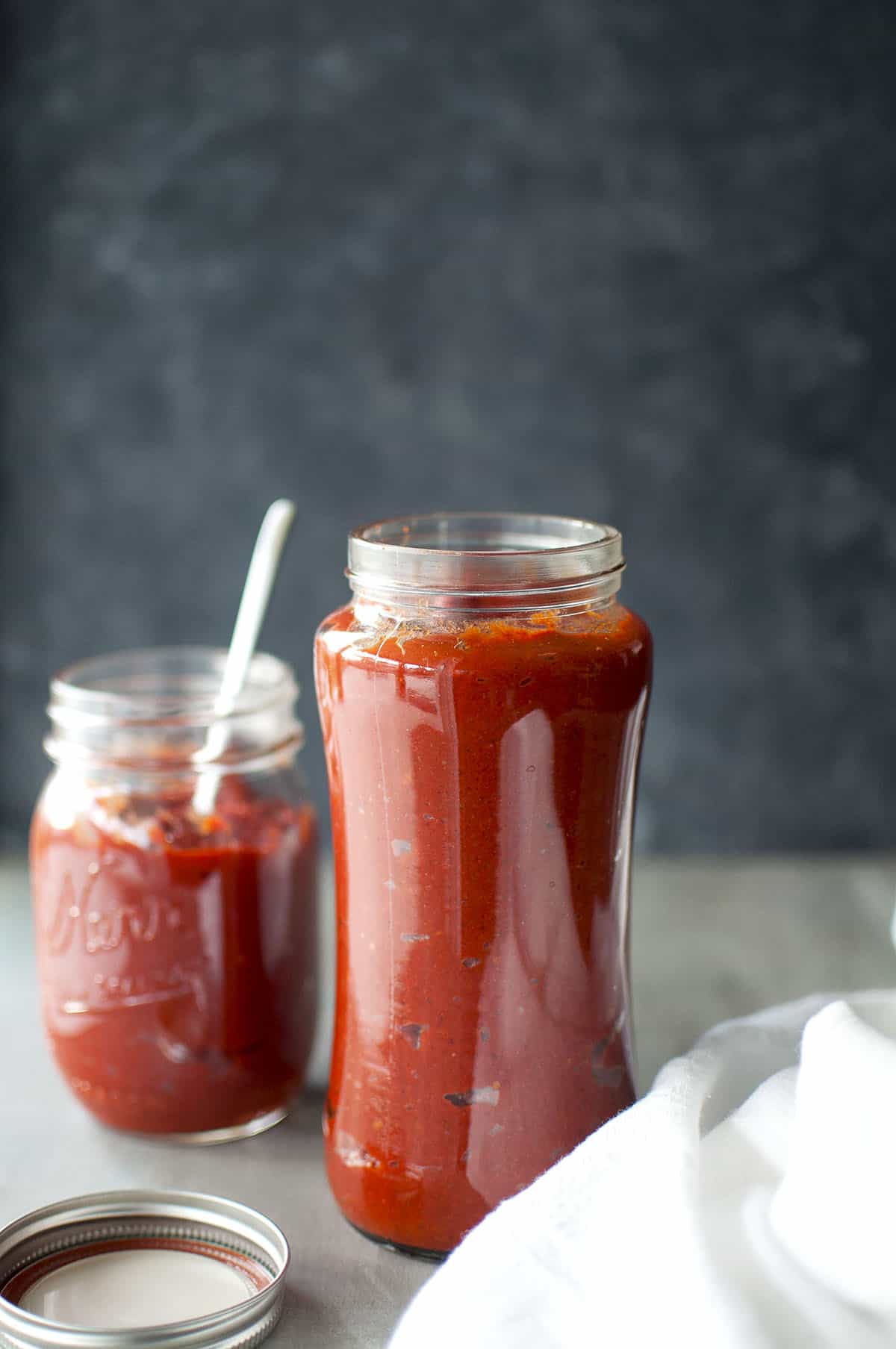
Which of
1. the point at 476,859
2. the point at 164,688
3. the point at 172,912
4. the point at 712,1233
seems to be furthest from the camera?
the point at 164,688

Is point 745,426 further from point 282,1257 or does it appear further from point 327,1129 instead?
point 282,1257

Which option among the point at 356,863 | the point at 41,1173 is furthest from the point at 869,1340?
the point at 41,1173

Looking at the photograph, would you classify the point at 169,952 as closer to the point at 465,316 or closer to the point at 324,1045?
the point at 324,1045

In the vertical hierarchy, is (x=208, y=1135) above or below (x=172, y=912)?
below

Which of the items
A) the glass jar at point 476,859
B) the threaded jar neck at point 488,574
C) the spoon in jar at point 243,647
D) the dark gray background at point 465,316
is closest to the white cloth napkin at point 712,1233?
the glass jar at point 476,859

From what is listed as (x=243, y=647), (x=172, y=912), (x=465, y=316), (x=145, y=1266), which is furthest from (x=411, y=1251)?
(x=465, y=316)

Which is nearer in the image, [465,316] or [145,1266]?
[145,1266]

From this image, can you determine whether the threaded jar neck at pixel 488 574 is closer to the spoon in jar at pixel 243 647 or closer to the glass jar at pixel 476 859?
the glass jar at pixel 476 859
